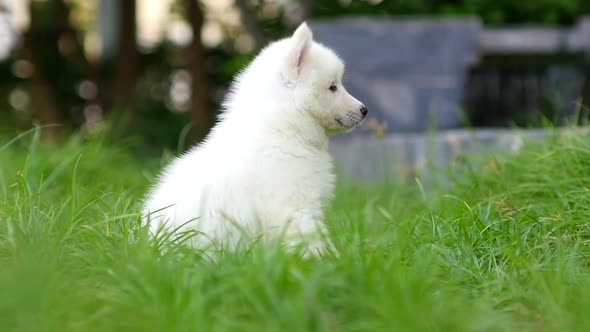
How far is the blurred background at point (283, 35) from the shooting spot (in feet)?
23.5

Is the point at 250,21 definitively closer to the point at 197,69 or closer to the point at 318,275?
the point at 197,69

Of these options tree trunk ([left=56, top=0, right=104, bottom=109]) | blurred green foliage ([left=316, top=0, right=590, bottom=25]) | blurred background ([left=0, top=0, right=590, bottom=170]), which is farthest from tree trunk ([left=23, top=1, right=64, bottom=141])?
blurred green foliage ([left=316, top=0, right=590, bottom=25])

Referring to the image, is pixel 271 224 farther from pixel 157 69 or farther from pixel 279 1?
pixel 157 69

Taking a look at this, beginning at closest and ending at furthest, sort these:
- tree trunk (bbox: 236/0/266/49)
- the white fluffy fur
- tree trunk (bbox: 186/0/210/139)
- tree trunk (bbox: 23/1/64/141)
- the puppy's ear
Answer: the white fluffy fur
the puppy's ear
tree trunk (bbox: 236/0/266/49)
tree trunk (bbox: 186/0/210/139)
tree trunk (bbox: 23/1/64/141)

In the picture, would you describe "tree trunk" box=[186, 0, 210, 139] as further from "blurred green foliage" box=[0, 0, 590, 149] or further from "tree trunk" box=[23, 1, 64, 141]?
"tree trunk" box=[23, 1, 64, 141]

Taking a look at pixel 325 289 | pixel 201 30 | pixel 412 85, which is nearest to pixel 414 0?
pixel 412 85

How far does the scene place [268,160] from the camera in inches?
124

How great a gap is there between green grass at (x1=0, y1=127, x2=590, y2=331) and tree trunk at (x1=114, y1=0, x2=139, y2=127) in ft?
22.1

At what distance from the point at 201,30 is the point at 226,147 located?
273 inches

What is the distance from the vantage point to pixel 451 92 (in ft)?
23.6

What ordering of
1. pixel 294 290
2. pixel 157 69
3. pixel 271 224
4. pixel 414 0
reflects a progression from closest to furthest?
pixel 294 290 < pixel 271 224 < pixel 414 0 < pixel 157 69

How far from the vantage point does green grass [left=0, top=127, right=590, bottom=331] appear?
2.25 m

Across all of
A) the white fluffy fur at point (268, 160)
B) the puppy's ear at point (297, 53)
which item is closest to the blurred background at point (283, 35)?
the white fluffy fur at point (268, 160)

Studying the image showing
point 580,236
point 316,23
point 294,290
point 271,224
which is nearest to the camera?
point 294,290
